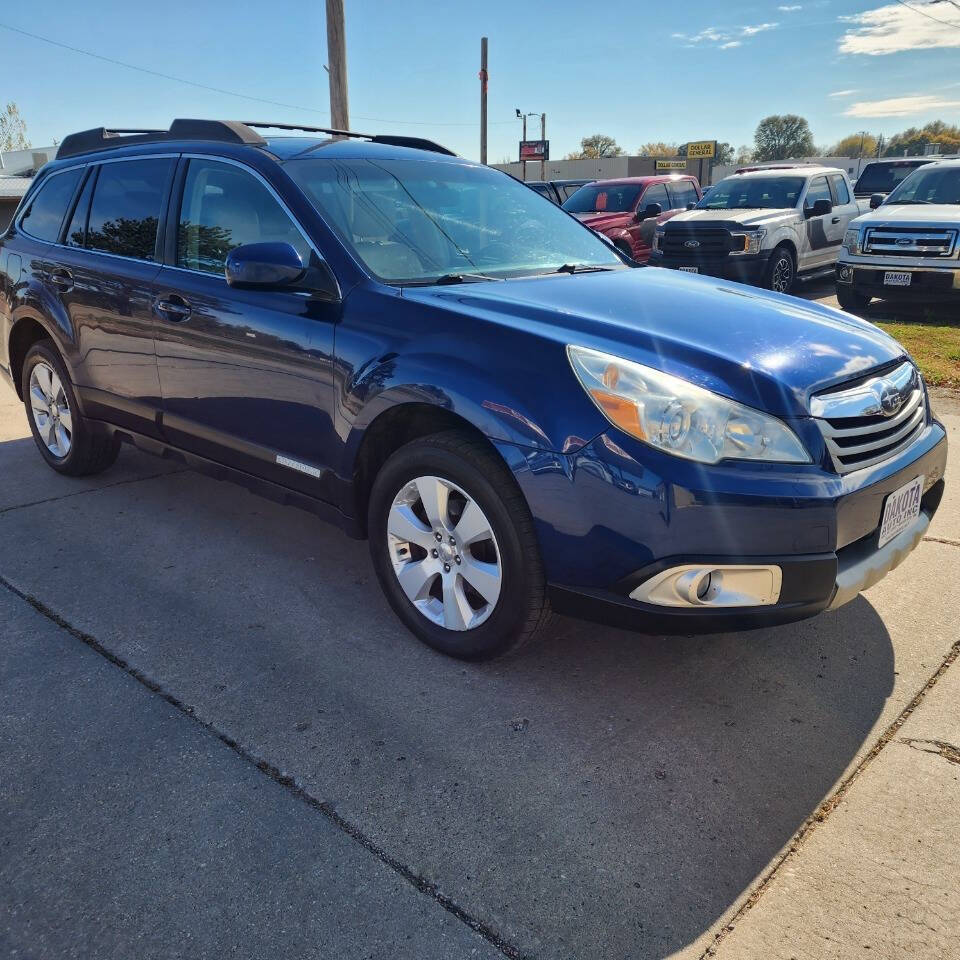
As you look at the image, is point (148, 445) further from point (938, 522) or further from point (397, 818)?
point (938, 522)

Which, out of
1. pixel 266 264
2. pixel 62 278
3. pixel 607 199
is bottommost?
pixel 62 278

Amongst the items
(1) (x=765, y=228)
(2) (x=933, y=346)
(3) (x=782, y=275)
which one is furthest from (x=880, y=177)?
(2) (x=933, y=346)

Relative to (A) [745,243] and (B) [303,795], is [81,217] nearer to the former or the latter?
(B) [303,795]

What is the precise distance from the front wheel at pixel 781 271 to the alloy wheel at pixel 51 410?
8909mm

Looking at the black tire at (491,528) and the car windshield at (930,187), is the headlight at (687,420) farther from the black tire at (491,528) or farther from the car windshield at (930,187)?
the car windshield at (930,187)

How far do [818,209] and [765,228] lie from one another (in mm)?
1436

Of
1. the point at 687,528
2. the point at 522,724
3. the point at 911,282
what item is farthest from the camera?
the point at 911,282

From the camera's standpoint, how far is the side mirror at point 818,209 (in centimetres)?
1204

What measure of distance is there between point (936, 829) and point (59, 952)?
2.17m

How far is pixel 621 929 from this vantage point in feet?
6.57

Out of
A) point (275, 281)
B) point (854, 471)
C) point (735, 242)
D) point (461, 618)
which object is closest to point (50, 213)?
point (275, 281)

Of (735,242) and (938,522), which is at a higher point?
(735,242)

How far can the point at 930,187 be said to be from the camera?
→ 11.6 meters

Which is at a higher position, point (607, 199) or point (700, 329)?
point (607, 199)
